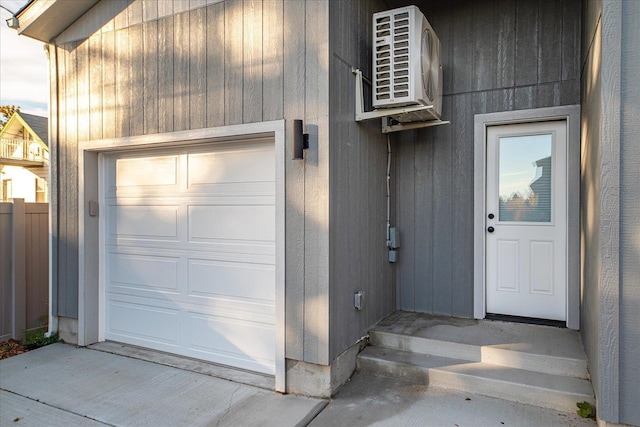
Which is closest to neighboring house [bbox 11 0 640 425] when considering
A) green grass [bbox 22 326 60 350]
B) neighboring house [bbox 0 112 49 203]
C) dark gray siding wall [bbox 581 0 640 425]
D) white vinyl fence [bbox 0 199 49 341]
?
dark gray siding wall [bbox 581 0 640 425]

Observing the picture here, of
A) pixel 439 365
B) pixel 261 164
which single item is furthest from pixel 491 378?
pixel 261 164

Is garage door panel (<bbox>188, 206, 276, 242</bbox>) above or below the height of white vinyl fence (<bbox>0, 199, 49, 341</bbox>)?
above

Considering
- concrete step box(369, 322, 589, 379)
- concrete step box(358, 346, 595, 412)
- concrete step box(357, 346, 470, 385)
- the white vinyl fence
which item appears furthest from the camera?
the white vinyl fence

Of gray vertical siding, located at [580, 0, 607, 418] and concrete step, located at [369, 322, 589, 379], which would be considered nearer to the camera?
gray vertical siding, located at [580, 0, 607, 418]

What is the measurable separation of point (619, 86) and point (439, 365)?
2155 mm

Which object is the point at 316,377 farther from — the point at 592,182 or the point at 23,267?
the point at 23,267

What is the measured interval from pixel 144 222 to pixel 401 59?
9.32ft

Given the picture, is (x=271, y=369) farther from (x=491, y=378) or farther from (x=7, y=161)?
(x=7, y=161)

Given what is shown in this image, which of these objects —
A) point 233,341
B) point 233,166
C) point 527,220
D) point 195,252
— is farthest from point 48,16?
point 527,220

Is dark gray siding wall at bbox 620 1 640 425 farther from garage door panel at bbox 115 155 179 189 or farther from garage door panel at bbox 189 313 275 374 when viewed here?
garage door panel at bbox 115 155 179 189

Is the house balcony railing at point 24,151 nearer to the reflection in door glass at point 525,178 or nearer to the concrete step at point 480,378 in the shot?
the concrete step at point 480,378

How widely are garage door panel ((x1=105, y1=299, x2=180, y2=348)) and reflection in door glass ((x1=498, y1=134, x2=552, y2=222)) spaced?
10.8ft

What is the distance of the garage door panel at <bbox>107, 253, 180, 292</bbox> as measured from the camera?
3.86 meters

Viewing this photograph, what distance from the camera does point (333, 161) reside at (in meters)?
2.93
